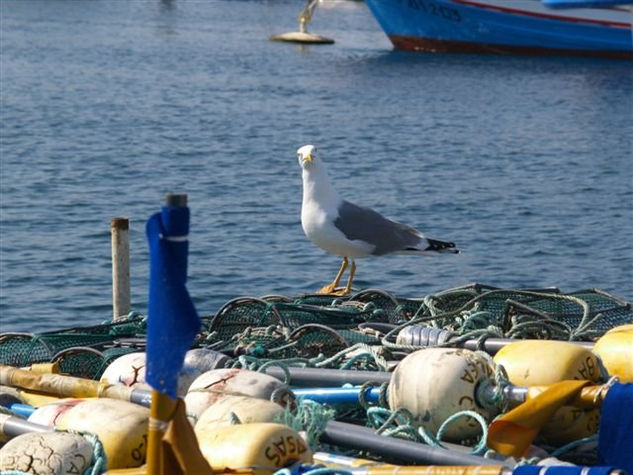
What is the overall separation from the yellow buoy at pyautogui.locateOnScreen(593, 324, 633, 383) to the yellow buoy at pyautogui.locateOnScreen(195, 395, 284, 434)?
154 cm

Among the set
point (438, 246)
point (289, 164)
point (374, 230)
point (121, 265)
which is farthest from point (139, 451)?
point (289, 164)

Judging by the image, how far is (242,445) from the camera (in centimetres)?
456

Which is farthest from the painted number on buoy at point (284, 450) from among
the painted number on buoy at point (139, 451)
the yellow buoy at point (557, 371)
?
the yellow buoy at point (557, 371)

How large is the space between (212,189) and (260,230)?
10.7 feet

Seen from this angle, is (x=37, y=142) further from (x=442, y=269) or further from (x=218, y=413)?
(x=218, y=413)

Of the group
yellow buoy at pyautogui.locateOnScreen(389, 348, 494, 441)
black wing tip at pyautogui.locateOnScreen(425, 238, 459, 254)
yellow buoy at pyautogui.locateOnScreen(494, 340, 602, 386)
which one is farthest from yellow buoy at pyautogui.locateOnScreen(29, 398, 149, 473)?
black wing tip at pyautogui.locateOnScreen(425, 238, 459, 254)

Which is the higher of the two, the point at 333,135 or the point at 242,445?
the point at 242,445

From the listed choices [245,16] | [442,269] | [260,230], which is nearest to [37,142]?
[260,230]

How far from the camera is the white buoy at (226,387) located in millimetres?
5340

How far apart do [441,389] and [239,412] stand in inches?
32.6

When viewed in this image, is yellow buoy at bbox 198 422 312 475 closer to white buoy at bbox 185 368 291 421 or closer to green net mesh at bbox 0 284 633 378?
white buoy at bbox 185 368 291 421

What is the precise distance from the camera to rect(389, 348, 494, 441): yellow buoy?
207 inches

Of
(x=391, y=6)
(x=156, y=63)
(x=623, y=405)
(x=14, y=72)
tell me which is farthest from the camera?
(x=391, y=6)

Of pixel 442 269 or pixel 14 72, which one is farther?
pixel 14 72
